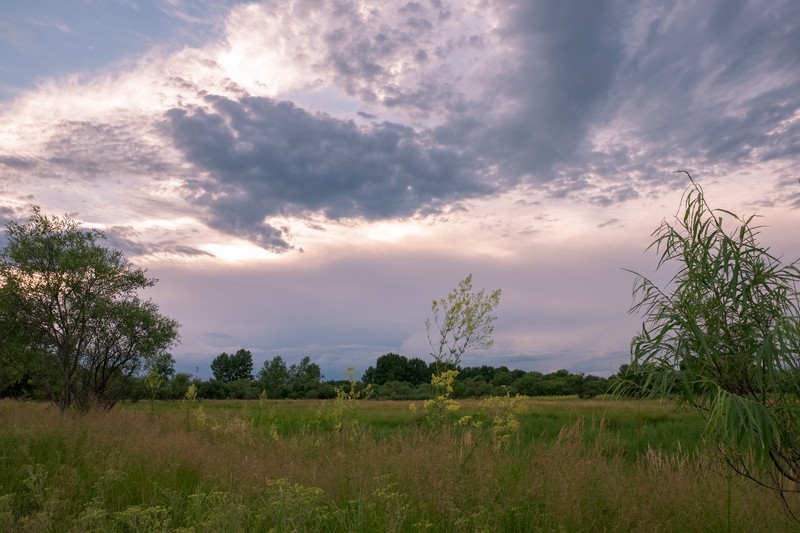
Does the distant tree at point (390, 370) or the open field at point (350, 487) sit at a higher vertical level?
the distant tree at point (390, 370)

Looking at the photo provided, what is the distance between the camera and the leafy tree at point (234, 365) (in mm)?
82438

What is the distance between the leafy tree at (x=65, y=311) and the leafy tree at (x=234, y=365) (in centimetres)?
5574

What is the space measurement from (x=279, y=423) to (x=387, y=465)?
15.8 meters

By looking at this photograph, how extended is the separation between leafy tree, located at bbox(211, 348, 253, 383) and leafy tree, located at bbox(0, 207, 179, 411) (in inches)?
2195

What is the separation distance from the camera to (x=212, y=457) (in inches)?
412

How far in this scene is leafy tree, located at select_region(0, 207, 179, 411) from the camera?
79.2 feet

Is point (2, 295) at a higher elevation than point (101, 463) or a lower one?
higher

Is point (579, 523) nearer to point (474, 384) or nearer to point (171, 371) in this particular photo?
point (171, 371)

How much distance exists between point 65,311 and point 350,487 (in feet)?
68.9

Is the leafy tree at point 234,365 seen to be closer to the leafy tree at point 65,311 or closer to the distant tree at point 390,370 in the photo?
the distant tree at point 390,370

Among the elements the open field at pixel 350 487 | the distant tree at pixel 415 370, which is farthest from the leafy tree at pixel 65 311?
the distant tree at pixel 415 370

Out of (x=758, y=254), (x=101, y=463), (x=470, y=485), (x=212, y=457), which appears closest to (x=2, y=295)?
(x=101, y=463)

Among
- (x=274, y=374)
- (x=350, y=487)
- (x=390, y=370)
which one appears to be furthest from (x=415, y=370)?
(x=350, y=487)

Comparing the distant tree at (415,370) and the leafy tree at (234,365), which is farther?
the leafy tree at (234,365)
